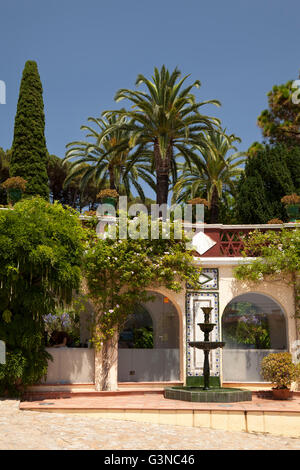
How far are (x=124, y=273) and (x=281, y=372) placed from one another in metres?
4.63

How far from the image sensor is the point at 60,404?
38.3 feet

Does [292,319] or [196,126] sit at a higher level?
[196,126]

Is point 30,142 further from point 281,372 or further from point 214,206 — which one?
point 281,372

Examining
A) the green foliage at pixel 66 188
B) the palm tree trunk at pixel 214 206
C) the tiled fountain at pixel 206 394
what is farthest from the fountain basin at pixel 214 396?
the green foliage at pixel 66 188

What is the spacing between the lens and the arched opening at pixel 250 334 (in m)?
15.1

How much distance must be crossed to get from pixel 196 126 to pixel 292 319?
362 inches


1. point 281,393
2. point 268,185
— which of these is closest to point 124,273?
point 281,393

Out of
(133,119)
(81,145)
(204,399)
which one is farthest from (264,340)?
(81,145)

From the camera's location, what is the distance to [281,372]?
13.2m

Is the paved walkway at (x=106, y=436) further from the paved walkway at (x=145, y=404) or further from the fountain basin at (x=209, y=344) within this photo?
the fountain basin at (x=209, y=344)

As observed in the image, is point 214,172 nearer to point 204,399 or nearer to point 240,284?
point 240,284

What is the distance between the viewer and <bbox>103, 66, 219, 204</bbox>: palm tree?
20.3 meters

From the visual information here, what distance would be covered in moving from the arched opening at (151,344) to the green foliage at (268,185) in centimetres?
786

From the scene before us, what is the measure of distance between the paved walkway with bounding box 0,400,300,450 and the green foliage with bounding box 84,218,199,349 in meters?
3.78
